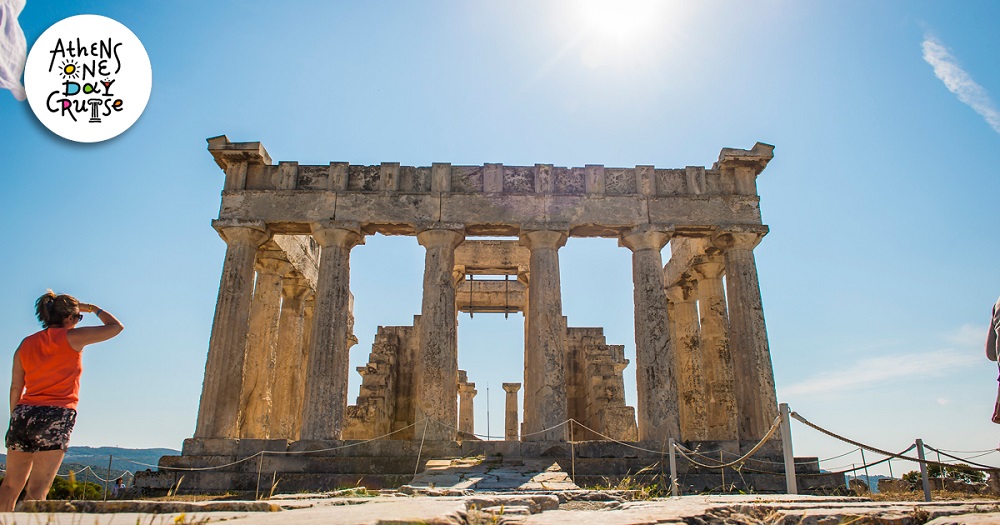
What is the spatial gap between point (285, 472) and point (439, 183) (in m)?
7.95

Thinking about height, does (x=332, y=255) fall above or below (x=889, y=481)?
above

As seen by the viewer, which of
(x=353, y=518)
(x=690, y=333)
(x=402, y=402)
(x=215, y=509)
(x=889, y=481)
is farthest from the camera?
(x=402, y=402)

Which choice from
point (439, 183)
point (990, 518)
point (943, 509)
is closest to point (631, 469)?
point (439, 183)

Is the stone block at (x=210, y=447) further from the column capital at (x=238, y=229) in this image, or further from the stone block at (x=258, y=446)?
the column capital at (x=238, y=229)

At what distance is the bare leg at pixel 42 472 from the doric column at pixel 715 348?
55.9 feet

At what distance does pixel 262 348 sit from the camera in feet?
62.5

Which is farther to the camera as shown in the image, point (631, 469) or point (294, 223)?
point (294, 223)

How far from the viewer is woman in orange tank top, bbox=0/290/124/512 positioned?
5.40m

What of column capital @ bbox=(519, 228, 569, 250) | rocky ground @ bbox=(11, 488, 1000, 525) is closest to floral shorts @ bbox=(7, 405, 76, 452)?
rocky ground @ bbox=(11, 488, 1000, 525)

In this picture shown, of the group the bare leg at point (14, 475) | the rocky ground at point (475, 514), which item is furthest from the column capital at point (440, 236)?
the bare leg at point (14, 475)

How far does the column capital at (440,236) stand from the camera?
17531 millimetres

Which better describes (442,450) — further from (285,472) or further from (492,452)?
(285,472)

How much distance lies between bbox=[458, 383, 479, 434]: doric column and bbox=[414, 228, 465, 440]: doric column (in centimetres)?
1570

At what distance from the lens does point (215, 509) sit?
478 centimetres
